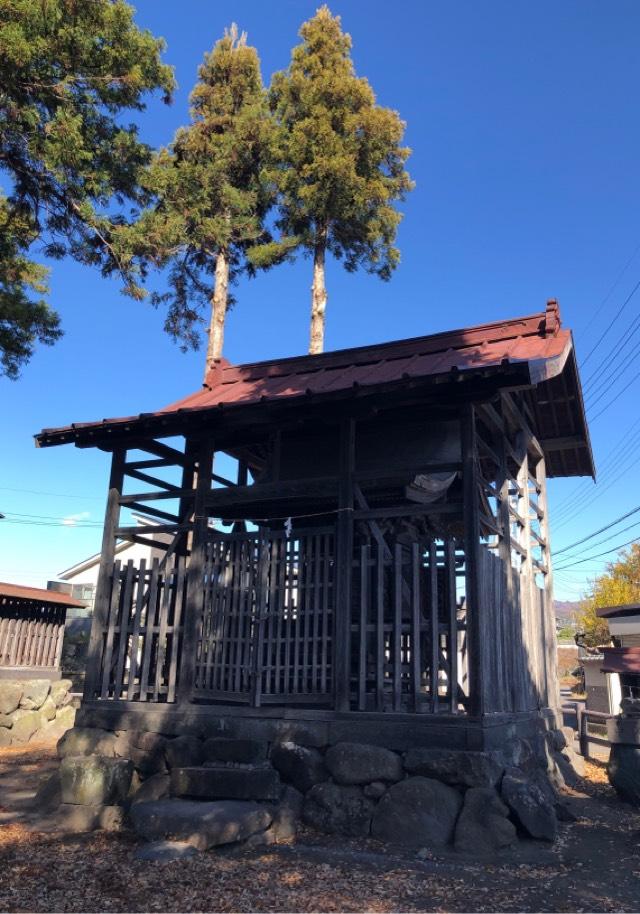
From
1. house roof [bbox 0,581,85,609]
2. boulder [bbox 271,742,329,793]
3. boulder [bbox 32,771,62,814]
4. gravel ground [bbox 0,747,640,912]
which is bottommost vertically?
gravel ground [bbox 0,747,640,912]

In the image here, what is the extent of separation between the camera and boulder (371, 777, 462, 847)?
665 cm

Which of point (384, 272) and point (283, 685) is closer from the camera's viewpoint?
point (283, 685)

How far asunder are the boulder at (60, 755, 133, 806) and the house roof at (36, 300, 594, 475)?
4151mm

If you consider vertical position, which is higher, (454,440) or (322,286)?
(322,286)

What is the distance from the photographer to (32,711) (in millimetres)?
16625

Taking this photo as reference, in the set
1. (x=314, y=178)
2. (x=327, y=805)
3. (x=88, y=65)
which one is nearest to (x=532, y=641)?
(x=327, y=805)

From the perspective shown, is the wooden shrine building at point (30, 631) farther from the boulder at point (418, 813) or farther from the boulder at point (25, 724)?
the boulder at point (418, 813)

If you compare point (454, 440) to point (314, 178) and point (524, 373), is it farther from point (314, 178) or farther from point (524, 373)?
point (314, 178)

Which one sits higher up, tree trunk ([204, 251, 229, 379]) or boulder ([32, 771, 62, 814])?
tree trunk ([204, 251, 229, 379])

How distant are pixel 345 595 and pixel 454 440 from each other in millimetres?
2332

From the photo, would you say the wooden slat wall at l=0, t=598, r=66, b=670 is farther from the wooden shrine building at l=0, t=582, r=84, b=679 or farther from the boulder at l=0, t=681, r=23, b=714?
the boulder at l=0, t=681, r=23, b=714

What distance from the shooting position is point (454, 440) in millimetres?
8484

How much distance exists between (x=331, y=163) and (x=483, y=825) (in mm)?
14285

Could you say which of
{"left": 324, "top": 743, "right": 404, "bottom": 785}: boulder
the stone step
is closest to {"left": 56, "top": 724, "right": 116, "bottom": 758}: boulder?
the stone step
